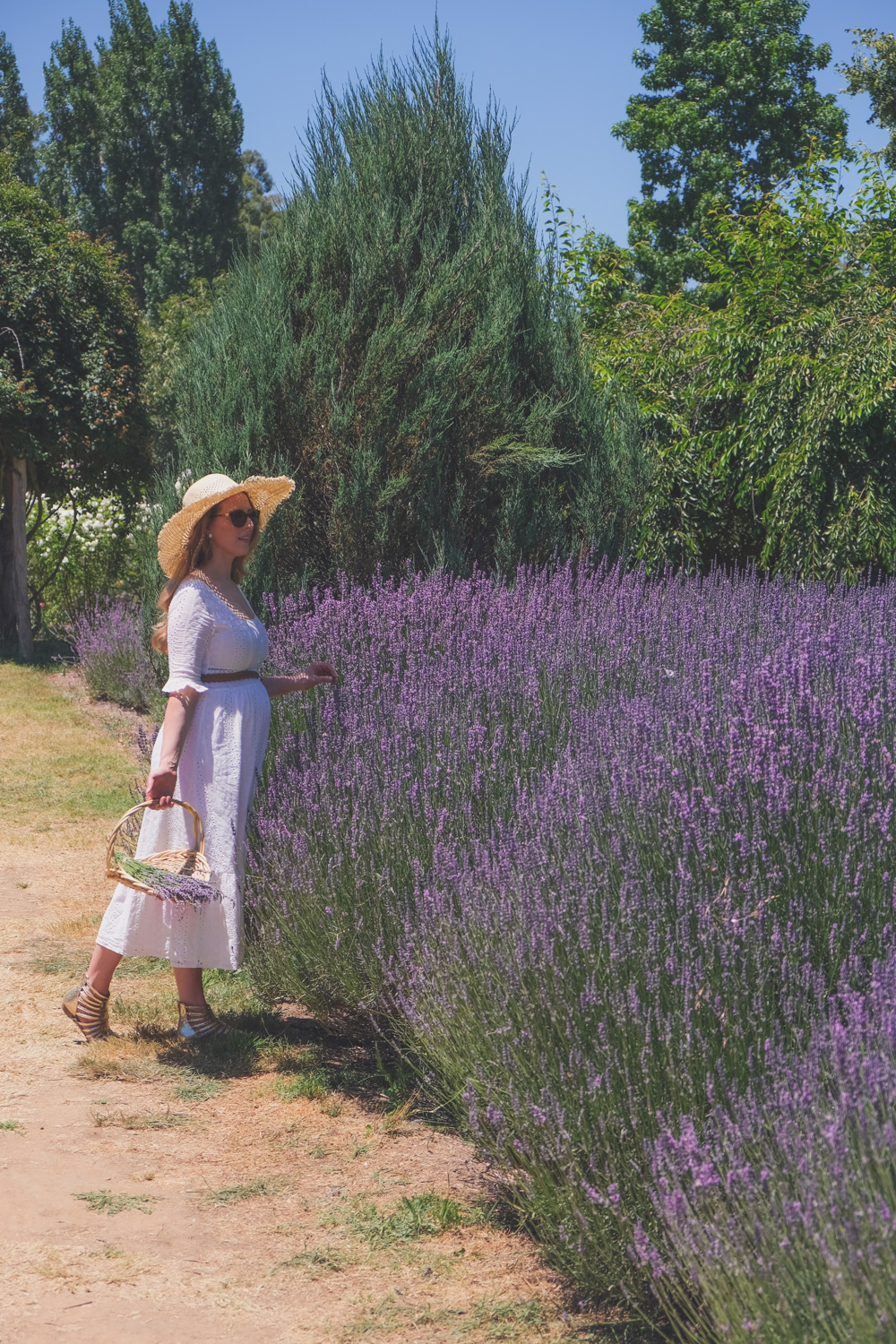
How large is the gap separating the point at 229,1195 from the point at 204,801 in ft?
4.24

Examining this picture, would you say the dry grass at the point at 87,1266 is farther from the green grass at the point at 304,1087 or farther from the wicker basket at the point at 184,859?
the wicker basket at the point at 184,859

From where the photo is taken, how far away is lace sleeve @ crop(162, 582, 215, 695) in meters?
4.01

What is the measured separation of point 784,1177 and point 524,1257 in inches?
40.5

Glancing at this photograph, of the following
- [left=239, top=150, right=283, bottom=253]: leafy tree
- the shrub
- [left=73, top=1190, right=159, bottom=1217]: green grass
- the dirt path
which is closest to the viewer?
the dirt path

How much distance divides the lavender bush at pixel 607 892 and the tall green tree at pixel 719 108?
2557 cm

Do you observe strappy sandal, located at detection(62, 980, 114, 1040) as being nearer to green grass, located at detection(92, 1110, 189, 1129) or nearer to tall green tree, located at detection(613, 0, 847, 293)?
green grass, located at detection(92, 1110, 189, 1129)

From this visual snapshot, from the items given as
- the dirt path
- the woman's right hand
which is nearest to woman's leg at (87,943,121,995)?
the dirt path

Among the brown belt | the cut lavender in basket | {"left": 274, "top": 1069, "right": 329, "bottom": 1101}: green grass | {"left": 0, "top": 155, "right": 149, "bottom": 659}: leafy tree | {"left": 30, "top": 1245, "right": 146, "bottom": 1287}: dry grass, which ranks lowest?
{"left": 274, "top": 1069, "right": 329, "bottom": 1101}: green grass

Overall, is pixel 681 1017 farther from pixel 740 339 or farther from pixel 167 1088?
pixel 740 339

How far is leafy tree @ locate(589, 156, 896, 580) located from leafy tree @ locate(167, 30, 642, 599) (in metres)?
0.98

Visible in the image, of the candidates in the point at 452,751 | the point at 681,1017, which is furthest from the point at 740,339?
the point at 681,1017

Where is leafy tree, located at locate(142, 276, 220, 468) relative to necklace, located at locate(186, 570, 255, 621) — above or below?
above

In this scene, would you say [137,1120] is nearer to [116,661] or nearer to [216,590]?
[216,590]

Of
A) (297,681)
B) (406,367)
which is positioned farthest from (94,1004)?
(406,367)
